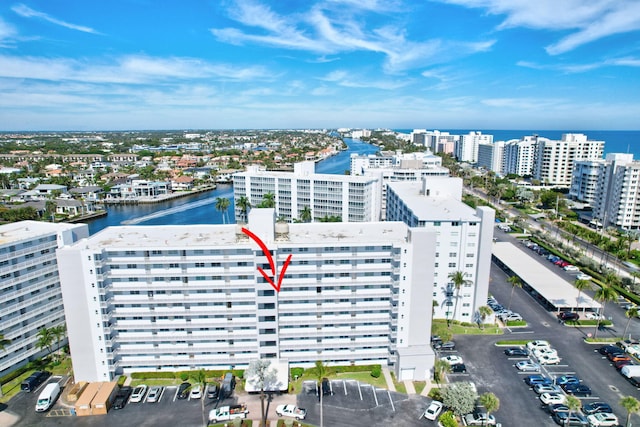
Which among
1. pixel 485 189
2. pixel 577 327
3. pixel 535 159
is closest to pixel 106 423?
pixel 577 327

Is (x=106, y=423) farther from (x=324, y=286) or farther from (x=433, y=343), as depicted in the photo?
(x=433, y=343)

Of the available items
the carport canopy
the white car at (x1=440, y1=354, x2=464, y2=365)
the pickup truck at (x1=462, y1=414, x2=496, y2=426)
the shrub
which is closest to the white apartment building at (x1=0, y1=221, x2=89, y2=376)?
the shrub

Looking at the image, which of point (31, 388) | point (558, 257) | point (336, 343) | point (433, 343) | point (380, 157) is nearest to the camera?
point (31, 388)

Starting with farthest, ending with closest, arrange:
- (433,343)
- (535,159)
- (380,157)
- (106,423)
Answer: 1. (535,159)
2. (380,157)
3. (433,343)
4. (106,423)

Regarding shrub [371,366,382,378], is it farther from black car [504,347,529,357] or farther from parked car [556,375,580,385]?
parked car [556,375,580,385]

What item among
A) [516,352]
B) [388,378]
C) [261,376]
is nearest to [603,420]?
[516,352]

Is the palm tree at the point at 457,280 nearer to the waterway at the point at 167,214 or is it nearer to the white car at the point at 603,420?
A: the white car at the point at 603,420
